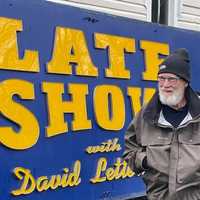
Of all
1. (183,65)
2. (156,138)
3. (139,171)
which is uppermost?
(183,65)

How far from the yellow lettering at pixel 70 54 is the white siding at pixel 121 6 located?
0.25 m

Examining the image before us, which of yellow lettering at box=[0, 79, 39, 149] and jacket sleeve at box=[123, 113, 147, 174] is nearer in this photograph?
jacket sleeve at box=[123, 113, 147, 174]

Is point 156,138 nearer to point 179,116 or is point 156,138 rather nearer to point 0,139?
point 179,116

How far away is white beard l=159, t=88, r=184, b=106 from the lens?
2.39m

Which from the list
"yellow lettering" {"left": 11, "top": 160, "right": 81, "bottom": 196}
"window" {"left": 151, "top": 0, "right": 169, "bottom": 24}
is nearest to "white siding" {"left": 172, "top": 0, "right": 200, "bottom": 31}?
"window" {"left": 151, "top": 0, "right": 169, "bottom": 24}

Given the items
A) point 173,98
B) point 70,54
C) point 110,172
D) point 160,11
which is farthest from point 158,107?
point 160,11

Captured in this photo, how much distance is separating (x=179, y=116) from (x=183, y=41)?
167 cm

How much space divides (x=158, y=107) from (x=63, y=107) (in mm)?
713

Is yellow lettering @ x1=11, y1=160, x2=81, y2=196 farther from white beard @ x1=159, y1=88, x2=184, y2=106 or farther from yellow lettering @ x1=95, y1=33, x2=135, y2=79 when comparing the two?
white beard @ x1=159, y1=88, x2=184, y2=106

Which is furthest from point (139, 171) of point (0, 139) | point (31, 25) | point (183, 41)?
point (183, 41)

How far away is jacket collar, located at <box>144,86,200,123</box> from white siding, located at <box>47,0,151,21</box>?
3.51 feet

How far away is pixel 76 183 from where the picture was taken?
120 inches

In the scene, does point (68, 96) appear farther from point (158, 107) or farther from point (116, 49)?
point (158, 107)

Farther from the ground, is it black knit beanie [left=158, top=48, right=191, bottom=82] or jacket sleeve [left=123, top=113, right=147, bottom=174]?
black knit beanie [left=158, top=48, right=191, bottom=82]
